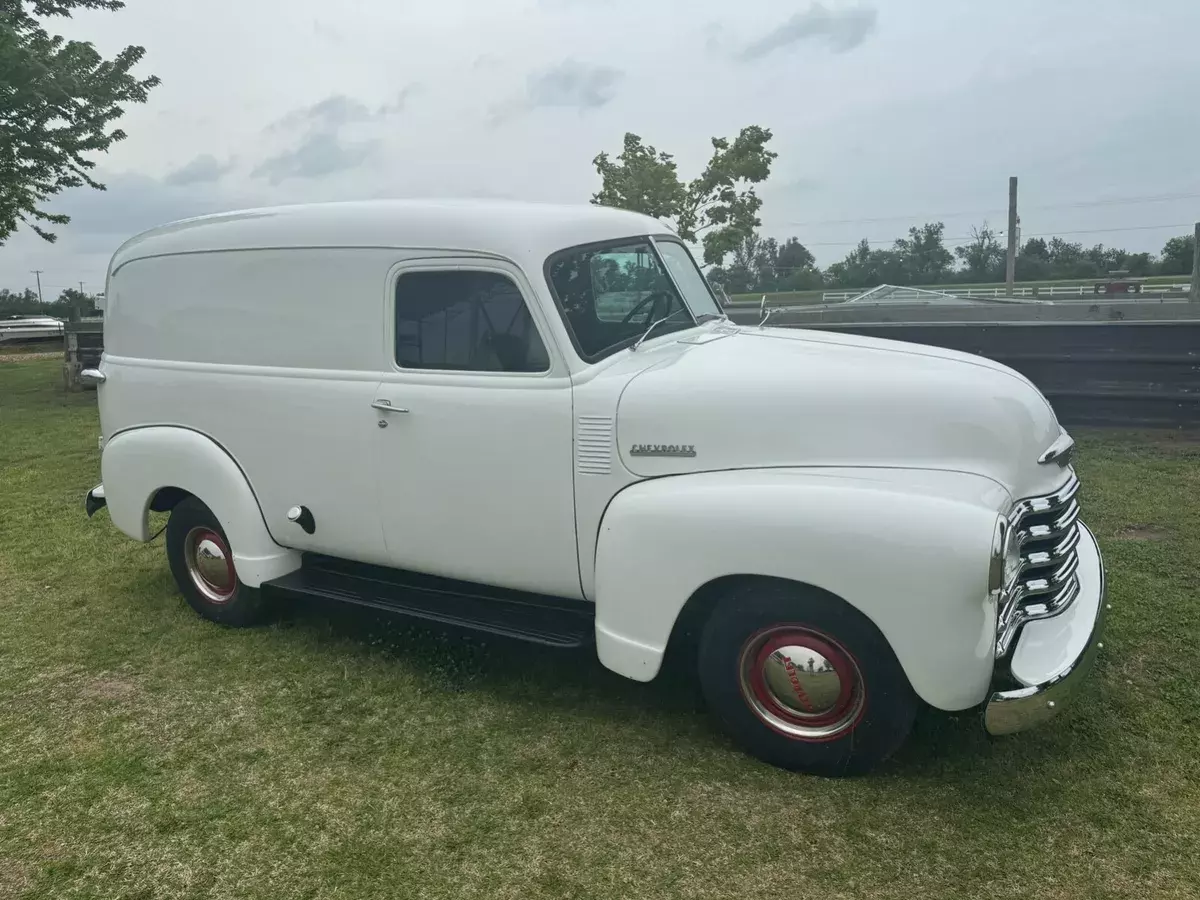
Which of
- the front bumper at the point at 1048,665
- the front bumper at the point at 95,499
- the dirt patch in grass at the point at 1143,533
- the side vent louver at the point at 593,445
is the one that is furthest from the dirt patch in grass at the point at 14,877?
the dirt patch in grass at the point at 1143,533

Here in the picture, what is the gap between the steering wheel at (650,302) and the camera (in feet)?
12.4

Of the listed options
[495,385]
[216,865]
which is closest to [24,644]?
[216,865]

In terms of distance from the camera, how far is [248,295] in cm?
428

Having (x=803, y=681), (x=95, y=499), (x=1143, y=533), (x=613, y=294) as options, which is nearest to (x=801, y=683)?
(x=803, y=681)

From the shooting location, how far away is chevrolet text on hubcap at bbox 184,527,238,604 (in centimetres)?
461

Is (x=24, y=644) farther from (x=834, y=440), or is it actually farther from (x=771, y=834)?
(x=834, y=440)

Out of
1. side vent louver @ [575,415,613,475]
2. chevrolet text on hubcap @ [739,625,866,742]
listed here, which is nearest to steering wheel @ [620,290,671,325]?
side vent louver @ [575,415,613,475]

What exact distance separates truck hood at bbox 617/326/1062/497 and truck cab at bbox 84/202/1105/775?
0.4 inches

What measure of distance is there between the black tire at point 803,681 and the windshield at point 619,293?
119cm

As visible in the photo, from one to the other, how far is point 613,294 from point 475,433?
85cm

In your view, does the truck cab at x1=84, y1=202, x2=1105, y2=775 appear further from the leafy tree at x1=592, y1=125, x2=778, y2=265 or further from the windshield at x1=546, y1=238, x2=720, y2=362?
Answer: the leafy tree at x1=592, y1=125, x2=778, y2=265

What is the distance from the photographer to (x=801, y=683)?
2.99m

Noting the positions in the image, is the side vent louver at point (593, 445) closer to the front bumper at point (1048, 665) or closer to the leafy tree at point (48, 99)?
the front bumper at point (1048, 665)

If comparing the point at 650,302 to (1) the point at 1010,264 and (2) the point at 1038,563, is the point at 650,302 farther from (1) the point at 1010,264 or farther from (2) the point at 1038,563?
(1) the point at 1010,264
